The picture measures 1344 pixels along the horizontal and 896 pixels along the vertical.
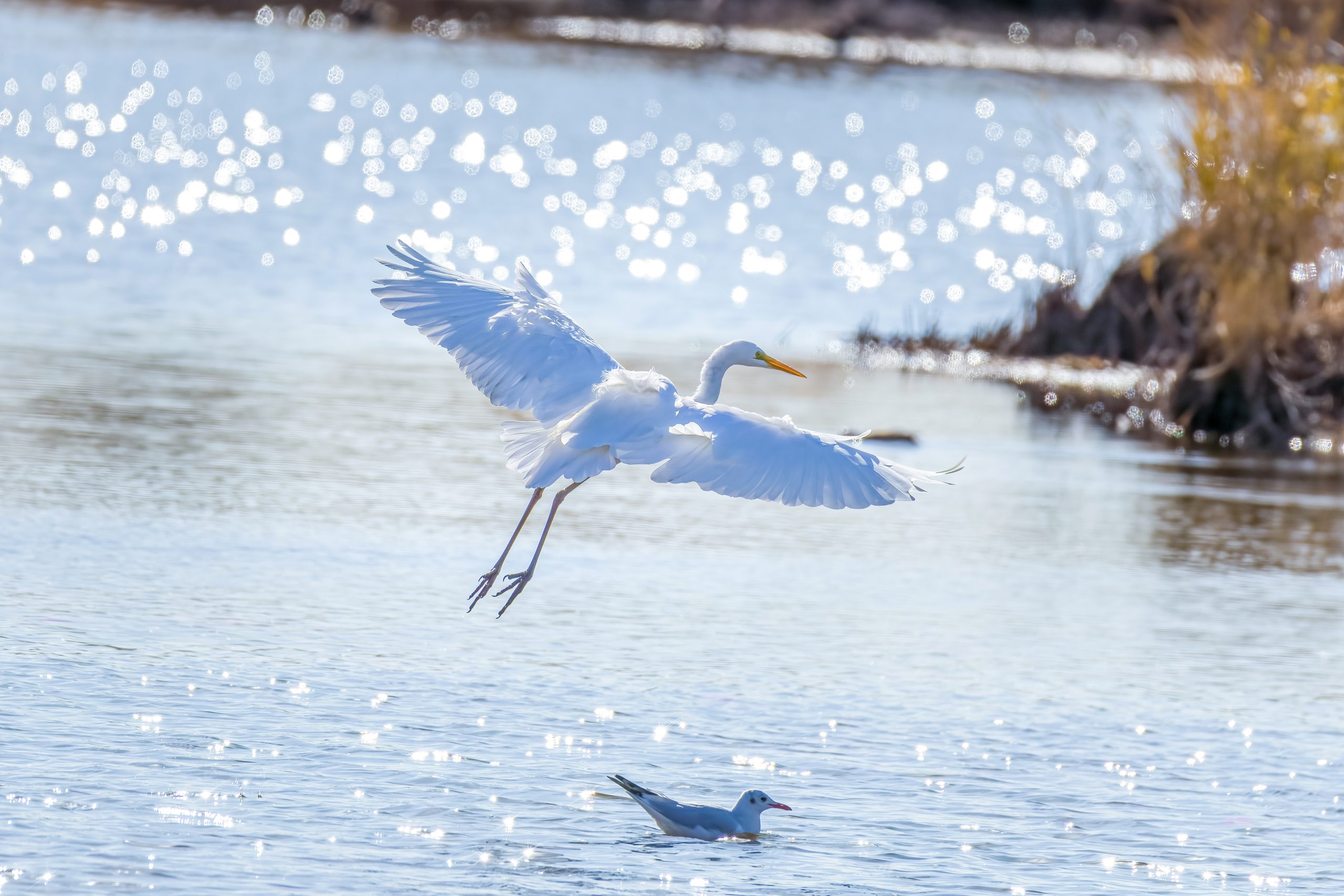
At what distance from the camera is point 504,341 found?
7.56 m

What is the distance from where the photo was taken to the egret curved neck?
774 centimetres

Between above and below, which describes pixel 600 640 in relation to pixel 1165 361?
below

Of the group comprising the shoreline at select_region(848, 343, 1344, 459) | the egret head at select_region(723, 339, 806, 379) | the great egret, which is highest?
the egret head at select_region(723, 339, 806, 379)

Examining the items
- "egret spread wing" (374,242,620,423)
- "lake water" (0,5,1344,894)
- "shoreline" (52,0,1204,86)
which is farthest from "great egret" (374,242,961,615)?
"shoreline" (52,0,1204,86)

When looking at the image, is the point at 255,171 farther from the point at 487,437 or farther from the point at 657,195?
the point at 487,437

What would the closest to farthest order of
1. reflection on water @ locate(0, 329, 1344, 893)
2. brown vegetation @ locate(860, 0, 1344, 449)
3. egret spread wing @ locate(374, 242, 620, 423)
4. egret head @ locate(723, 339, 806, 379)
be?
reflection on water @ locate(0, 329, 1344, 893) → egret spread wing @ locate(374, 242, 620, 423) → egret head @ locate(723, 339, 806, 379) → brown vegetation @ locate(860, 0, 1344, 449)

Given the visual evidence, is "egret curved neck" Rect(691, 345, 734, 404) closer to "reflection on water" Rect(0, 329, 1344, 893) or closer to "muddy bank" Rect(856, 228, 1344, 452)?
"reflection on water" Rect(0, 329, 1344, 893)

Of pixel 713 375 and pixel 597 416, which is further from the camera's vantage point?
pixel 713 375

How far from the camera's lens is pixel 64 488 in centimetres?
1090

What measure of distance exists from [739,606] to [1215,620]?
2.52 m

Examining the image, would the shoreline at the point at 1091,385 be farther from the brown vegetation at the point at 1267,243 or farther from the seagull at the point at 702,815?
the seagull at the point at 702,815

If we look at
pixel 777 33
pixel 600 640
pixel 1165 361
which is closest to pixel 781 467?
pixel 600 640

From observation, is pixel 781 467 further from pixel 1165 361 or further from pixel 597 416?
pixel 1165 361

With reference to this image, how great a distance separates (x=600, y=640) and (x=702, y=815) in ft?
8.11
